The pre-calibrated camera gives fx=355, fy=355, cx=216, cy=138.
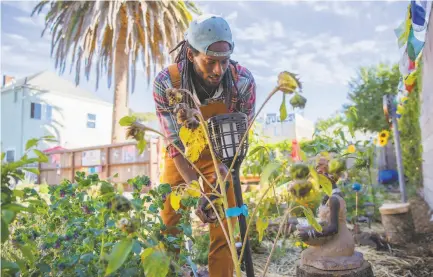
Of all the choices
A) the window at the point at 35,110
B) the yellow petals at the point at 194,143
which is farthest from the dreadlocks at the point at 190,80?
the window at the point at 35,110

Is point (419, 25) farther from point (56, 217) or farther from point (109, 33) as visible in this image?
point (109, 33)

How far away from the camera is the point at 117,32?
10.1m

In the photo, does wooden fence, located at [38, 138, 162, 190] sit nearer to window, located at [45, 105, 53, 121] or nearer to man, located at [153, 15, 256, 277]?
window, located at [45, 105, 53, 121]

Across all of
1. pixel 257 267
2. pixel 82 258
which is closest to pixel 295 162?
pixel 82 258

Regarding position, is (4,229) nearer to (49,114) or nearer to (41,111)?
(41,111)

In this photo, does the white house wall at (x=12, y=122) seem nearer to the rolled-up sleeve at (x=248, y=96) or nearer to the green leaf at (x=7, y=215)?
the rolled-up sleeve at (x=248, y=96)

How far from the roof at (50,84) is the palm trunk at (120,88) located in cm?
760

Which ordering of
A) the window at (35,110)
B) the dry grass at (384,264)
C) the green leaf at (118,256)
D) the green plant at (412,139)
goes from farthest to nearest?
1. the window at (35,110)
2. the green plant at (412,139)
3. the dry grass at (384,264)
4. the green leaf at (118,256)

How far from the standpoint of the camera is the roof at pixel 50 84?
1694cm

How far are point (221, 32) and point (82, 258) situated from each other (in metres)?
0.90

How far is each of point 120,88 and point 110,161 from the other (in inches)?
87.4

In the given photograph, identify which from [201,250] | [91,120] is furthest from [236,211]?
[91,120]

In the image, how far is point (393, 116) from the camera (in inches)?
180

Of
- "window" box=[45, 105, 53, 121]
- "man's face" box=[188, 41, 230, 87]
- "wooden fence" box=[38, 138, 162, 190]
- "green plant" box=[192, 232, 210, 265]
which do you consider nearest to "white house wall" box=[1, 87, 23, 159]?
"window" box=[45, 105, 53, 121]
